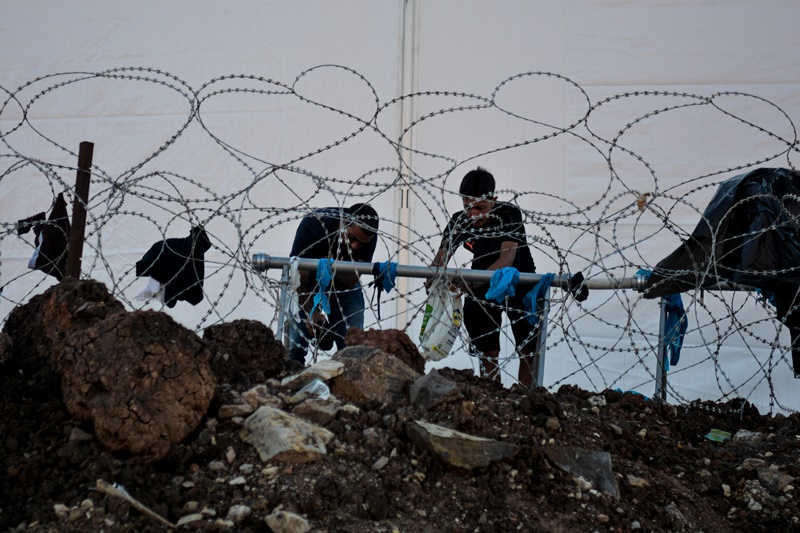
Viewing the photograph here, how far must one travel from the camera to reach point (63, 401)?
2818 mm

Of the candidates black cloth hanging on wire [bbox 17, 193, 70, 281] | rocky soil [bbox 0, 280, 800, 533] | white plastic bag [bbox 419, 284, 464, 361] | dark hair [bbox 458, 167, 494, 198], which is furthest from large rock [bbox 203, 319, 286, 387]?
dark hair [bbox 458, 167, 494, 198]

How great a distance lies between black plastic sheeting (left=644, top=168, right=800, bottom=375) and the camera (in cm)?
416

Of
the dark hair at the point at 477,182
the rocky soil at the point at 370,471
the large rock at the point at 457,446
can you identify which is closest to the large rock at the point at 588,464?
the rocky soil at the point at 370,471

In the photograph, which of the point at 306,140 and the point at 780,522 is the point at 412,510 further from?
the point at 306,140

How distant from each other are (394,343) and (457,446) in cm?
104

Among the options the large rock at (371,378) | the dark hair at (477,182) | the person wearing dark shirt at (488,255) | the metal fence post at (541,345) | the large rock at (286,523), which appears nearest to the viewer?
the large rock at (286,523)

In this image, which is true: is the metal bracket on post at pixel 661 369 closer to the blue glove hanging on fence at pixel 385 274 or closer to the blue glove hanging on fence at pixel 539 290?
the blue glove hanging on fence at pixel 539 290

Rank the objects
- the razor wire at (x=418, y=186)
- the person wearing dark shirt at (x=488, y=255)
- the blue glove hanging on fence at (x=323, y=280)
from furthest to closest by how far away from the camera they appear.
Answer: the razor wire at (x=418, y=186) → the person wearing dark shirt at (x=488, y=255) → the blue glove hanging on fence at (x=323, y=280)

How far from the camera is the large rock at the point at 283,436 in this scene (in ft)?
8.89

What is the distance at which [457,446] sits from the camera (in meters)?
2.84

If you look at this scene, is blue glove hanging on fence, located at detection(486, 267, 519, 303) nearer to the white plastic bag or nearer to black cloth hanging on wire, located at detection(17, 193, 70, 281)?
the white plastic bag

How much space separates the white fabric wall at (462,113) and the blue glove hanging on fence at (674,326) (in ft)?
4.73

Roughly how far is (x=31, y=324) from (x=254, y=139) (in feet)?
11.4

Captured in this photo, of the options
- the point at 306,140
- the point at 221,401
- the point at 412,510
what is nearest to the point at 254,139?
the point at 306,140
